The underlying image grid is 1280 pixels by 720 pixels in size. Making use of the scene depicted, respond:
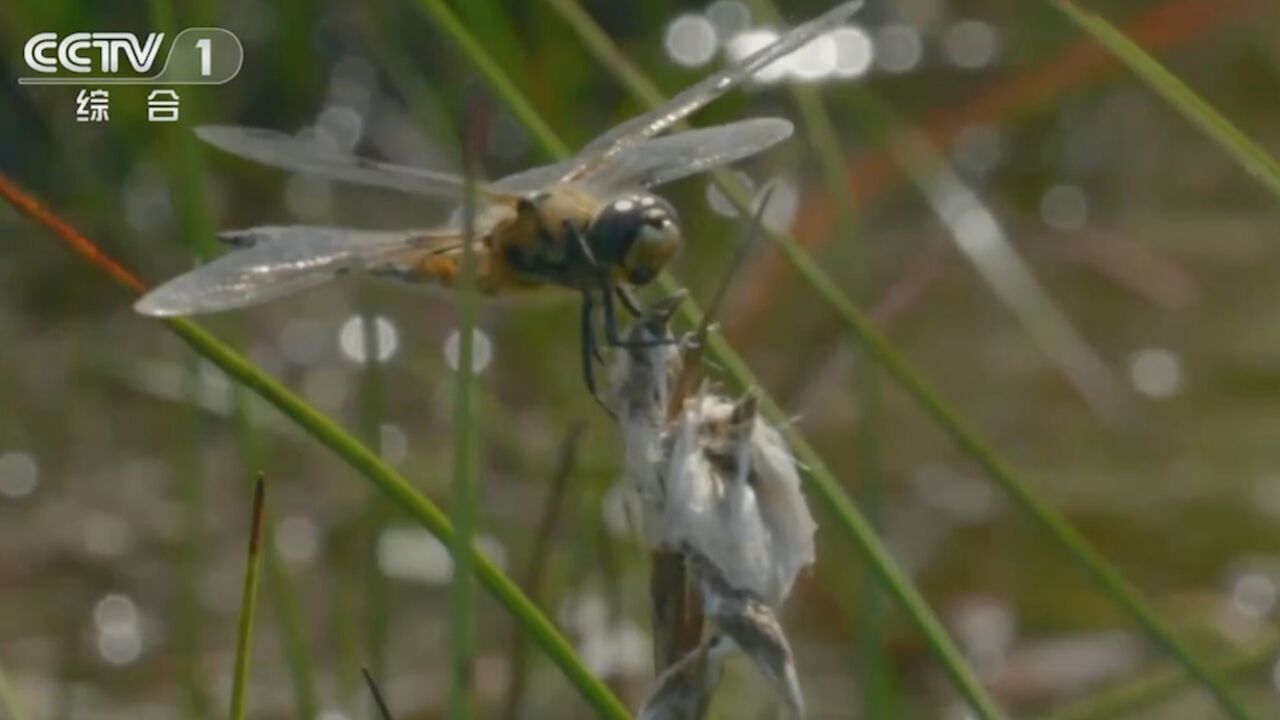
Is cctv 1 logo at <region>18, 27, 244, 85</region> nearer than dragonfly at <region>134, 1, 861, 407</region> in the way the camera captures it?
No

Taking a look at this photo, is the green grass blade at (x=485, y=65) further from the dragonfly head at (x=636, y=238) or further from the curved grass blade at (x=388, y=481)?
the curved grass blade at (x=388, y=481)

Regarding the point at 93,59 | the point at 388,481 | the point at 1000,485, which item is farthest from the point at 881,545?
the point at 93,59

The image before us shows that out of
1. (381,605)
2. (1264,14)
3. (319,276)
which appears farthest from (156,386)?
(1264,14)

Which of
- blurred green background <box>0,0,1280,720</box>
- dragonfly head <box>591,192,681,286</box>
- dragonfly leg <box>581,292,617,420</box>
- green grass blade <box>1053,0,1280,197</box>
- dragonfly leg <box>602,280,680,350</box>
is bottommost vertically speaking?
dragonfly leg <box>602,280,680,350</box>

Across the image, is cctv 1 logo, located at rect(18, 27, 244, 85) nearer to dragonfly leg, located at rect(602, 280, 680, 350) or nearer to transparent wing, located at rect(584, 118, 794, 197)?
transparent wing, located at rect(584, 118, 794, 197)

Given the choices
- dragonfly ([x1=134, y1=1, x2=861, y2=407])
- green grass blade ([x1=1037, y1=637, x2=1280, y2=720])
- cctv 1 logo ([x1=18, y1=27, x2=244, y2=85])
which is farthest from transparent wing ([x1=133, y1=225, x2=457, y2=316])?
cctv 1 logo ([x1=18, y1=27, x2=244, y2=85])

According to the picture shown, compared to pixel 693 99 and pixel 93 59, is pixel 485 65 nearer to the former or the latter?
pixel 693 99

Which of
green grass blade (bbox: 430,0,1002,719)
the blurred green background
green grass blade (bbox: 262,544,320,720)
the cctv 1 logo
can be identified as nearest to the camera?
green grass blade (bbox: 430,0,1002,719)
